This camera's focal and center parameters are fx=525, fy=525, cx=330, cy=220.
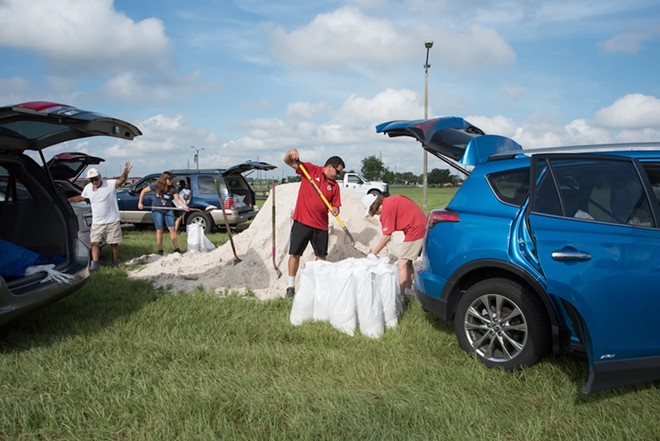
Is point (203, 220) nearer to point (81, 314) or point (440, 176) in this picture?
point (81, 314)

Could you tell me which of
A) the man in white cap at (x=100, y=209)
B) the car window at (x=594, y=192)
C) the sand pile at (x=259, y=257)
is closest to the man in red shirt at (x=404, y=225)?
the sand pile at (x=259, y=257)

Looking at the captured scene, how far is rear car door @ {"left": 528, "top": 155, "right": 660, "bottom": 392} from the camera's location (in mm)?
3230

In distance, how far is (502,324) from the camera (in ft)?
13.1

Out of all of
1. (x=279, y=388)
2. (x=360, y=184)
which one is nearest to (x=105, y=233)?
(x=279, y=388)

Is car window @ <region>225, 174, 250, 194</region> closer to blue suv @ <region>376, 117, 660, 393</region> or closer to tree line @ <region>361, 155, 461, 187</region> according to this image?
blue suv @ <region>376, 117, 660, 393</region>

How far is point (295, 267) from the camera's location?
6.57 meters

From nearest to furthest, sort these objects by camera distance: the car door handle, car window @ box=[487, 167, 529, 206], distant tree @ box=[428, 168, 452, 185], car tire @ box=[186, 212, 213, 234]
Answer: the car door handle
car window @ box=[487, 167, 529, 206]
car tire @ box=[186, 212, 213, 234]
distant tree @ box=[428, 168, 452, 185]

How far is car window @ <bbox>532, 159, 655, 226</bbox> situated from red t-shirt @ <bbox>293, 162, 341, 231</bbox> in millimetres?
3056

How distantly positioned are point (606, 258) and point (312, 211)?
3.68 metres

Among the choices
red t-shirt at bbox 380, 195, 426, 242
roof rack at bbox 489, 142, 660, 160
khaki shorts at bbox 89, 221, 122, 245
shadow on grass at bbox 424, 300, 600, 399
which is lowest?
shadow on grass at bbox 424, 300, 600, 399

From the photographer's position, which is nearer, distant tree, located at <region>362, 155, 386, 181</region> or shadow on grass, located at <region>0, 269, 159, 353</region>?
shadow on grass, located at <region>0, 269, 159, 353</region>

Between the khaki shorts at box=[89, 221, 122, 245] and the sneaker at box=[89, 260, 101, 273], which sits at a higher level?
the khaki shorts at box=[89, 221, 122, 245]

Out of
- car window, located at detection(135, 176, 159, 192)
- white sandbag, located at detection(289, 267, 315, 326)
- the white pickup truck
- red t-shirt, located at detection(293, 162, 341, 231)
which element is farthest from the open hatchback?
the white pickup truck

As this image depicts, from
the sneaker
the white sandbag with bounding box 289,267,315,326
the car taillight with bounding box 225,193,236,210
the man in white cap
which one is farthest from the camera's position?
A: the car taillight with bounding box 225,193,236,210
